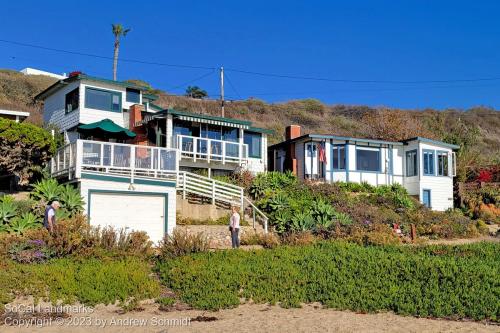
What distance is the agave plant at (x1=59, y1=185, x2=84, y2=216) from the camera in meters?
19.7

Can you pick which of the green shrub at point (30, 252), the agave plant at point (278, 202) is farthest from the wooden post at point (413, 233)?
the green shrub at point (30, 252)

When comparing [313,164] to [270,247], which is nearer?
[270,247]

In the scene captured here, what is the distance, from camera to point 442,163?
34.3m

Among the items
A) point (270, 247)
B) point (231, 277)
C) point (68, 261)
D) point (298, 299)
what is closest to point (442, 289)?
point (298, 299)

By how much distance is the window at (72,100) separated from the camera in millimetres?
29562

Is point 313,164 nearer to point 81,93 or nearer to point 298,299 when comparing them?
point 81,93

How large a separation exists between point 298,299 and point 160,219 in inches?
371

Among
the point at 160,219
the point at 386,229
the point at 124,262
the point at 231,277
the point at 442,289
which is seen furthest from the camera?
the point at 386,229

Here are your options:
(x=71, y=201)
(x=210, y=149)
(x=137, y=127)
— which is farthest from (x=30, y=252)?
(x=137, y=127)

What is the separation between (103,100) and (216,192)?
8.89 meters

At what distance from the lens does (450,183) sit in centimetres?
3406

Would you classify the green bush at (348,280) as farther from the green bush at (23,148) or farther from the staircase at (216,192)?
the green bush at (23,148)

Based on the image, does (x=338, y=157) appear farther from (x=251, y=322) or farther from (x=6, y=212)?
(x=251, y=322)

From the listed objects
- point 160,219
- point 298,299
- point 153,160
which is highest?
point 153,160
